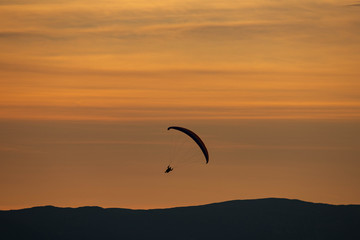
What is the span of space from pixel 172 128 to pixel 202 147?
891 cm

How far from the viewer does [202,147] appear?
16712 centimetres

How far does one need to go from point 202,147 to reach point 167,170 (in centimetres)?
1153

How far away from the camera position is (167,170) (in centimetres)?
15862

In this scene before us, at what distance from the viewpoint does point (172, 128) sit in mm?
161500
